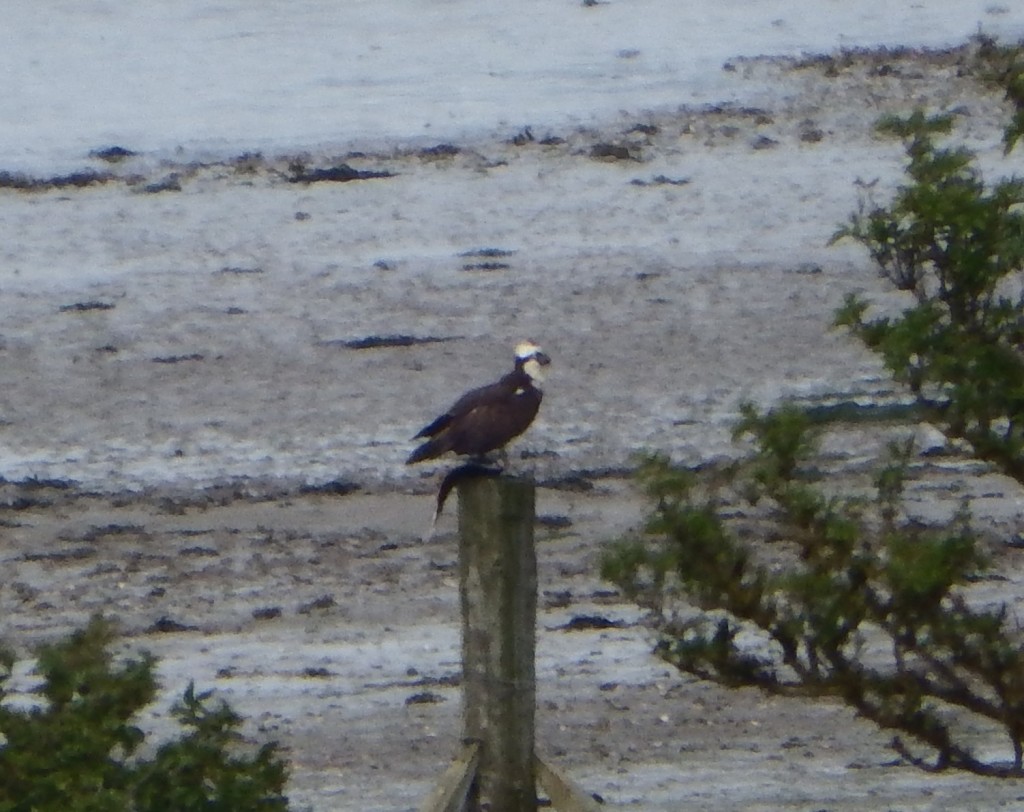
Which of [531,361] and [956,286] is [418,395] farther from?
[956,286]

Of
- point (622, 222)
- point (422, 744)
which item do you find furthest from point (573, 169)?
point (422, 744)

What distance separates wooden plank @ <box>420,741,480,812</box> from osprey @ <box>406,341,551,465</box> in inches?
37.0

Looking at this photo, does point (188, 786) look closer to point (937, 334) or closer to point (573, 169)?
point (937, 334)

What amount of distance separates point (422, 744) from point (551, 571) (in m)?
1.40

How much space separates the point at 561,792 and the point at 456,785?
0.22m

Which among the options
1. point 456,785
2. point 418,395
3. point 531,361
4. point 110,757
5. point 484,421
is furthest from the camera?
point 418,395

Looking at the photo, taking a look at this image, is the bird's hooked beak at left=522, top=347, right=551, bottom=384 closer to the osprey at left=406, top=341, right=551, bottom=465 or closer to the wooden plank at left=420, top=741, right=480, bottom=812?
the osprey at left=406, top=341, right=551, bottom=465

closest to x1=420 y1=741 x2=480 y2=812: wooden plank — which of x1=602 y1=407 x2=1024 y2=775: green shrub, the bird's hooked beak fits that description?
x1=602 y1=407 x2=1024 y2=775: green shrub

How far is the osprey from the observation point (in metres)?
5.59

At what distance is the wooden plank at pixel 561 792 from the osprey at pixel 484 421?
99 centimetres

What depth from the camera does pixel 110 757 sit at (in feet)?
14.5

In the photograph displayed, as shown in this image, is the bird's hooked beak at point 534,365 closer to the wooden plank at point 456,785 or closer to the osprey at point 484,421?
the osprey at point 484,421

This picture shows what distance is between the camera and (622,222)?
35.0 feet

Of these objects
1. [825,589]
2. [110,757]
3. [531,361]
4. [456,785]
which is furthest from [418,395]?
[110,757]
